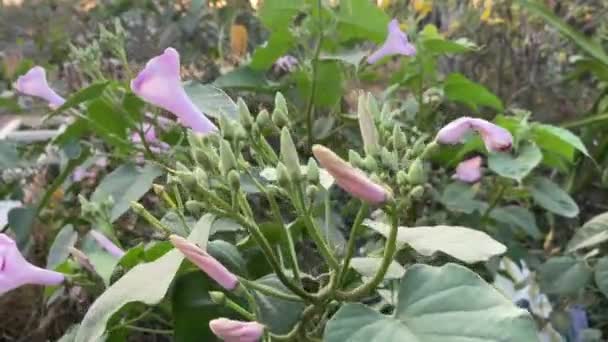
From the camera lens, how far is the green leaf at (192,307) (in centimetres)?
57

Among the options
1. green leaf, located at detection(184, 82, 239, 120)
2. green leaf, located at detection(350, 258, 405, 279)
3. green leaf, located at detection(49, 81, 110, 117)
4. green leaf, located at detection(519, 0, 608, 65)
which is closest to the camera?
green leaf, located at detection(350, 258, 405, 279)

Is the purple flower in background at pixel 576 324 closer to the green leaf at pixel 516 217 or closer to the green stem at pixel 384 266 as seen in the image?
the green leaf at pixel 516 217

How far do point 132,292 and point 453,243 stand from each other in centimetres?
18

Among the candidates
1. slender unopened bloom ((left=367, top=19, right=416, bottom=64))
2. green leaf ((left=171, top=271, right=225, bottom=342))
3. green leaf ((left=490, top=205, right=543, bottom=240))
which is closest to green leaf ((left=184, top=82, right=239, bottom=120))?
green leaf ((left=171, top=271, right=225, bottom=342))

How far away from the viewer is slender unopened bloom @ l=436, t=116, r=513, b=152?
54 cm

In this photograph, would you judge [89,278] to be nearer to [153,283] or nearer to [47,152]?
[153,283]

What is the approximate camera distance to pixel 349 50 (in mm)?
905

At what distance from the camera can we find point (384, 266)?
474 millimetres

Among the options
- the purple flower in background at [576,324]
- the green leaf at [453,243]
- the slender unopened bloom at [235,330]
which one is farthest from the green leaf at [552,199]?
the slender unopened bloom at [235,330]

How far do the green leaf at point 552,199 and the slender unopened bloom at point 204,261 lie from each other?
57cm

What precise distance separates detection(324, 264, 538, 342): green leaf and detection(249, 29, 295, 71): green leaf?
1.46 feet

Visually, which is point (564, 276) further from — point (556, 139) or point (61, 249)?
point (61, 249)

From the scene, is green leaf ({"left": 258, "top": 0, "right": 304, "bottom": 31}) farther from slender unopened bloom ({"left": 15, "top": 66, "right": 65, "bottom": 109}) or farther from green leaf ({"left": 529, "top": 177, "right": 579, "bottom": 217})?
green leaf ({"left": 529, "top": 177, "right": 579, "bottom": 217})

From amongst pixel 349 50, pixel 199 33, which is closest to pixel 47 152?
pixel 199 33
